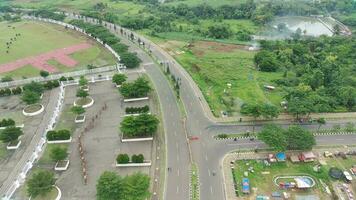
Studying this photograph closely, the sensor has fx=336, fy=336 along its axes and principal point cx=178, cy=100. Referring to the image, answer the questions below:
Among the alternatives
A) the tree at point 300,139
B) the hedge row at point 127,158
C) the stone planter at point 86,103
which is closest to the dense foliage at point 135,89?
the stone planter at point 86,103

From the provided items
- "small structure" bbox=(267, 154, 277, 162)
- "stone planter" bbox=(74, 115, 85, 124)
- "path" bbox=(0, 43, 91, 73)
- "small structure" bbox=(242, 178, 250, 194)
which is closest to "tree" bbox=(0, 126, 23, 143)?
"stone planter" bbox=(74, 115, 85, 124)

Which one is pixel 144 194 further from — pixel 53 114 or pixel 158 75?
pixel 158 75

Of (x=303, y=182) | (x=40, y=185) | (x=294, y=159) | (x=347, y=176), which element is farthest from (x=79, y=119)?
(x=347, y=176)

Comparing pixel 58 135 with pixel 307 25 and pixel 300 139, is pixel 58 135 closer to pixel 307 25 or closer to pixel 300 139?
pixel 300 139

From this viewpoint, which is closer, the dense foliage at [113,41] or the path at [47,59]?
the dense foliage at [113,41]

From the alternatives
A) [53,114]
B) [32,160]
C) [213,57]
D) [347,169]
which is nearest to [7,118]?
[53,114]

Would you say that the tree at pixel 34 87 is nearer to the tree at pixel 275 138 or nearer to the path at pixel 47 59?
the path at pixel 47 59

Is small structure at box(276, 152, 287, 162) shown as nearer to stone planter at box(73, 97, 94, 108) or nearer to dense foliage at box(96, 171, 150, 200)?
dense foliage at box(96, 171, 150, 200)
